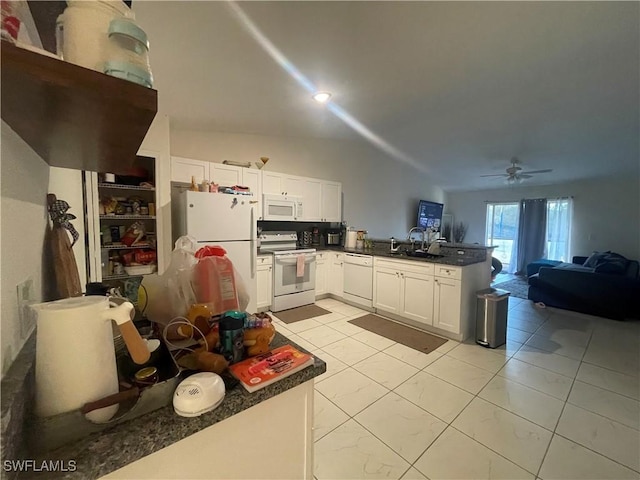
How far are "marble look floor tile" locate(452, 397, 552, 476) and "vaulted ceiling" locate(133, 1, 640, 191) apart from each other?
2739 millimetres

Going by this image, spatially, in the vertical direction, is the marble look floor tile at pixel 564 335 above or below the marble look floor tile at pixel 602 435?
above

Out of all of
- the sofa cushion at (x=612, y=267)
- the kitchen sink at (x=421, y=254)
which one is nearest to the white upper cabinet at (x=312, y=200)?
the kitchen sink at (x=421, y=254)

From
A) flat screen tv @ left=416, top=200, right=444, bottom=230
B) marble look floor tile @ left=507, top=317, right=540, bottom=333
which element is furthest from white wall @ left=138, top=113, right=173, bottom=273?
flat screen tv @ left=416, top=200, right=444, bottom=230

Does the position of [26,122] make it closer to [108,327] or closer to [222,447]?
[108,327]

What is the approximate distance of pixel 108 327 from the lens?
566 mm

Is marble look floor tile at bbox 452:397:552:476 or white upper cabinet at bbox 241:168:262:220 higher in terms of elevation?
white upper cabinet at bbox 241:168:262:220

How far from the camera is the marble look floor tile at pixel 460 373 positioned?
7.15 ft

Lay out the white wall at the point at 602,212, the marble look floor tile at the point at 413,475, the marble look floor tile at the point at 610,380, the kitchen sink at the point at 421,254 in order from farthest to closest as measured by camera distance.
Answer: the white wall at the point at 602,212, the kitchen sink at the point at 421,254, the marble look floor tile at the point at 610,380, the marble look floor tile at the point at 413,475

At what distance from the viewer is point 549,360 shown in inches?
101

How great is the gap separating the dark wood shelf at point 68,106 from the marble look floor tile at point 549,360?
350 cm

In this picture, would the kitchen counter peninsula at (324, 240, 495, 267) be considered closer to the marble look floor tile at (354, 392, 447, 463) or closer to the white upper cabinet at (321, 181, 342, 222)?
the white upper cabinet at (321, 181, 342, 222)

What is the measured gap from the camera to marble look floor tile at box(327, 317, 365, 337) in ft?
10.4

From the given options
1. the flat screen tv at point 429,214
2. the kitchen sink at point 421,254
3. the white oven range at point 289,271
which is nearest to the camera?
the kitchen sink at point 421,254

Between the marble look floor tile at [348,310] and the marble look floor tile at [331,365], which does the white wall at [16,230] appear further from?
the marble look floor tile at [348,310]
